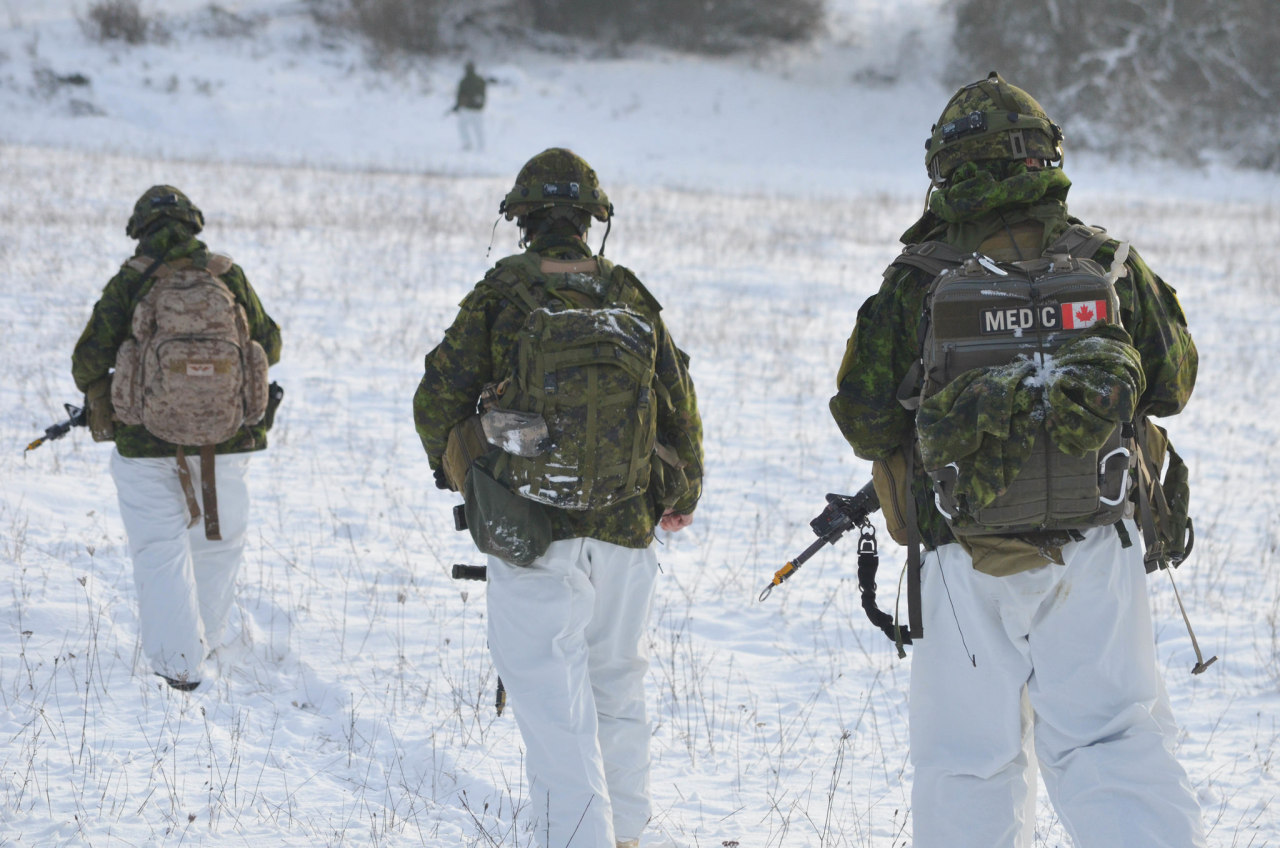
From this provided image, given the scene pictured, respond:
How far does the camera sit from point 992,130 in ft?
8.25

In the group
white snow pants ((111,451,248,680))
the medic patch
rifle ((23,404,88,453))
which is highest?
the medic patch

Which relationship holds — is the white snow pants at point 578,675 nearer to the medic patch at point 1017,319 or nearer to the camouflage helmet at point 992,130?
the medic patch at point 1017,319

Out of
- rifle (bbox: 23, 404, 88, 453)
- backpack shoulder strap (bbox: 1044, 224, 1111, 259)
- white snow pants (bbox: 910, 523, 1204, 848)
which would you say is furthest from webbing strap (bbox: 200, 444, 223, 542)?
backpack shoulder strap (bbox: 1044, 224, 1111, 259)

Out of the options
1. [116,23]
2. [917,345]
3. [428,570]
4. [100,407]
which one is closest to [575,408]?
[917,345]

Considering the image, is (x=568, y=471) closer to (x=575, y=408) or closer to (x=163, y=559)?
(x=575, y=408)

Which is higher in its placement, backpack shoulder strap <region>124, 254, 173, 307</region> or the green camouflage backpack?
backpack shoulder strap <region>124, 254, 173, 307</region>

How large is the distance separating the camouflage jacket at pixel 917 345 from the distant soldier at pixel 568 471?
584mm

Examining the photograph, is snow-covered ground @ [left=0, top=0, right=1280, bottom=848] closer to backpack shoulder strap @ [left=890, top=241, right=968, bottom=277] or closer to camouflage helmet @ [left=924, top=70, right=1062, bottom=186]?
backpack shoulder strap @ [left=890, top=241, right=968, bottom=277]

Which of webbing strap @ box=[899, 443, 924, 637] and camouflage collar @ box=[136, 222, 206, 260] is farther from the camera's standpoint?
→ camouflage collar @ box=[136, 222, 206, 260]

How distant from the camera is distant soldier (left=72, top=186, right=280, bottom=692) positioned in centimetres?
417

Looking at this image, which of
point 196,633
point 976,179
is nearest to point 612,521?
point 976,179

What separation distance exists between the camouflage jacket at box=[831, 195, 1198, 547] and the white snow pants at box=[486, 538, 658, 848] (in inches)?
30.9

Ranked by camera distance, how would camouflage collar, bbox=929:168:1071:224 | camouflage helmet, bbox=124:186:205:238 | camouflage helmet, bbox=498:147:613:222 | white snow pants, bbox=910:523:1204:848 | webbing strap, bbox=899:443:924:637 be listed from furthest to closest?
camouflage helmet, bbox=124:186:205:238 < camouflage helmet, bbox=498:147:613:222 < webbing strap, bbox=899:443:924:637 < camouflage collar, bbox=929:168:1071:224 < white snow pants, bbox=910:523:1204:848

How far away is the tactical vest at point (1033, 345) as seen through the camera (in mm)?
2346
